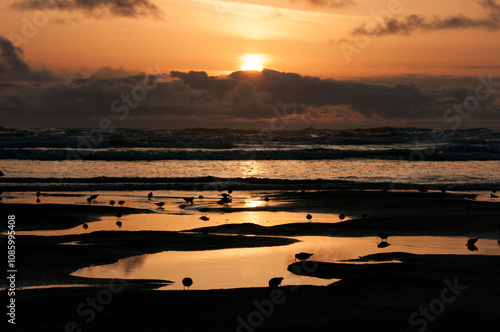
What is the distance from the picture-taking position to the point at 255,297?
10.4 meters

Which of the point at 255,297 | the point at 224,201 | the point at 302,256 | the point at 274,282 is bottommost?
the point at 255,297

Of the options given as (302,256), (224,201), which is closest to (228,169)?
(224,201)

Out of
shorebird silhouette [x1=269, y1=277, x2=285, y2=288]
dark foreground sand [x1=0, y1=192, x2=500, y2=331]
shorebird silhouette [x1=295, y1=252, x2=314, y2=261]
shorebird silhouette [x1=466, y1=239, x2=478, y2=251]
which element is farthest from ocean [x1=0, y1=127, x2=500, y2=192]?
shorebird silhouette [x1=269, y1=277, x2=285, y2=288]

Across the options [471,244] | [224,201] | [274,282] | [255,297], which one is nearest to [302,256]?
[274,282]

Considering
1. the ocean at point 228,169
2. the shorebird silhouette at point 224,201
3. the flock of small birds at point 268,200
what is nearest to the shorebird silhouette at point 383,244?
the flock of small birds at point 268,200

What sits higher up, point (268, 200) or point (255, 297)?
point (268, 200)

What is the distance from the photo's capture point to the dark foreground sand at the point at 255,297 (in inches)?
356

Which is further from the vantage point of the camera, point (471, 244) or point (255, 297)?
point (471, 244)

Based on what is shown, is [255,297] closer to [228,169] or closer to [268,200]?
[268,200]

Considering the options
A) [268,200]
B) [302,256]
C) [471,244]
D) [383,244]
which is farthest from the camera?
[268,200]

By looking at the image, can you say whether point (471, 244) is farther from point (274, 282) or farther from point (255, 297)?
point (255, 297)

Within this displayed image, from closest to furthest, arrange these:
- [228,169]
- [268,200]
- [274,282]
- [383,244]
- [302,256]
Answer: [274,282] < [302,256] < [383,244] < [268,200] < [228,169]

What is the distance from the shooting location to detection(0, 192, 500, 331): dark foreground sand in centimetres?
903

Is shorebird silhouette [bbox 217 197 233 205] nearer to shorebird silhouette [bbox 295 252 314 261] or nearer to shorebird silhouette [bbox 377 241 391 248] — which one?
shorebird silhouette [bbox 377 241 391 248]
